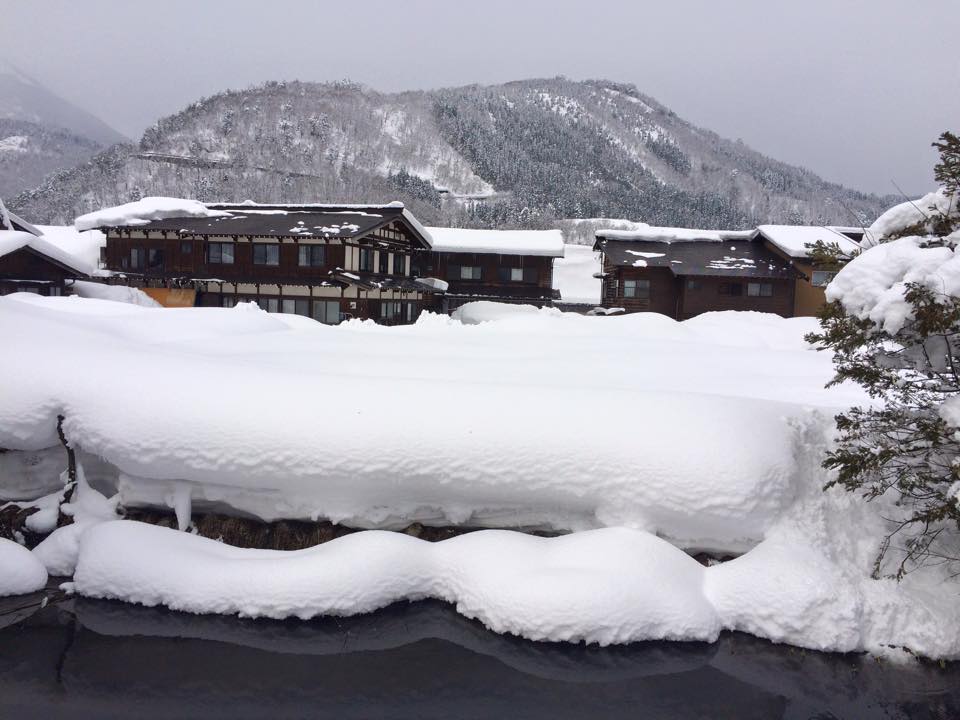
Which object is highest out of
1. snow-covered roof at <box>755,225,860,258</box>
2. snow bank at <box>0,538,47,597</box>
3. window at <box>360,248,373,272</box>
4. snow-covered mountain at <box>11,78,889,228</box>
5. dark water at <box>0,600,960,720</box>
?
snow-covered mountain at <box>11,78,889,228</box>

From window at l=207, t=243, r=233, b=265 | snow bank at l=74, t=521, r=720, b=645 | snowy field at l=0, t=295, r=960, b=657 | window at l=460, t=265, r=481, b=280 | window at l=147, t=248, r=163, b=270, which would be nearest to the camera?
snow bank at l=74, t=521, r=720, b=645

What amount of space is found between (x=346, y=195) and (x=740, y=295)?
70117 millimetres

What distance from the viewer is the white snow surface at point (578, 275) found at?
60.8 metres

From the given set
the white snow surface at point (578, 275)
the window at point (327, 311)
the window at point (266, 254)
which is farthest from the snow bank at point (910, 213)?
the white snow surface at point (578, 275)

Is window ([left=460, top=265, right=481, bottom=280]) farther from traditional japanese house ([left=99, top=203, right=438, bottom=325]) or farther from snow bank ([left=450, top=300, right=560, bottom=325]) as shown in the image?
traditional japanese house ([left=99, top=203, right=438, bottom=325])

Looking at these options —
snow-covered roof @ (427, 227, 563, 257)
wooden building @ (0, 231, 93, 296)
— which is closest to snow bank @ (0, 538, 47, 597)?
wooden building @ (0, 231, 93, 296)

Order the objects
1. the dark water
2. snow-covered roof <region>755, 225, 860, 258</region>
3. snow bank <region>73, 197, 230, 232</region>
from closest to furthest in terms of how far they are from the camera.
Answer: the dark water
snow bank <region>73, 197, 230, 232</region>
snow-covered roof <region>755, 225, 860, 258</region>

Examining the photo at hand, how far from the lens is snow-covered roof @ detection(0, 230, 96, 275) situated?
949 inches

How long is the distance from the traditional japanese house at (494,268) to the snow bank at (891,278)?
102 feet

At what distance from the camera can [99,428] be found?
32.2 ft

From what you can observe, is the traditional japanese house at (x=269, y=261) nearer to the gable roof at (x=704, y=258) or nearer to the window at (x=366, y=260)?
the window at (x=366, y=260)

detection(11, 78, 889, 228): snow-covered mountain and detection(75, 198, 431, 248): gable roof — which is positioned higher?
detection(11, 78, 889, 228): snow-covered mountain

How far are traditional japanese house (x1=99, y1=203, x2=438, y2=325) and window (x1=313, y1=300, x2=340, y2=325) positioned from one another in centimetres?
5

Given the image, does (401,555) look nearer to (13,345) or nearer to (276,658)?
(276,658)
